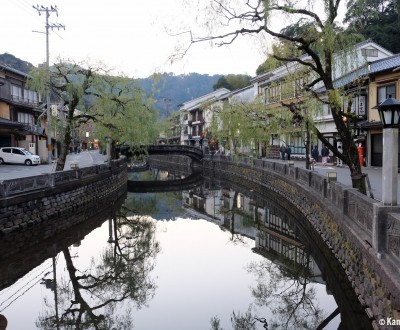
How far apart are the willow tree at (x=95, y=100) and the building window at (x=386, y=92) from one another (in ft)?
57.8

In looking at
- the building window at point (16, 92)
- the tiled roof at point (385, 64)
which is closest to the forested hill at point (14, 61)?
the building window at point (16, 92)

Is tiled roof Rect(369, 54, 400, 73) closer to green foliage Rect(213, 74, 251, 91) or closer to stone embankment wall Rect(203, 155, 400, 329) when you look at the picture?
stone embankment wall Rect(203, 155, 400, 329)

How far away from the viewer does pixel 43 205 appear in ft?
59.3

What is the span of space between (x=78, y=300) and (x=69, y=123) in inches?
530

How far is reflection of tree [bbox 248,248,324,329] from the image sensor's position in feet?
32.5

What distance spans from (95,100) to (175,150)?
25.1 meters

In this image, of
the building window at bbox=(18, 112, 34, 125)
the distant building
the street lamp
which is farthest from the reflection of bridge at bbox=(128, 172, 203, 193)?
the street lamp

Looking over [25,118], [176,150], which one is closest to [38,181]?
[25,118]

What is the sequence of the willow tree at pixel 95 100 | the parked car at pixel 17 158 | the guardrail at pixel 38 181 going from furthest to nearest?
the parked car at pixel 17 158
the willow tree at pixel 95 100
the guardrail at pixel 38 181

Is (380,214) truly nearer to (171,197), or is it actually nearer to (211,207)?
(211,207)

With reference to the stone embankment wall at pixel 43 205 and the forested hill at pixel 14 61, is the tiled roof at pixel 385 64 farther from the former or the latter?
the forested hill at pixel 14 61

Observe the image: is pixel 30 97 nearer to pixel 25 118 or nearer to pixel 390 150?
pixel 25 118

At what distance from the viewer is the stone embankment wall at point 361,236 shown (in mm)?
7121

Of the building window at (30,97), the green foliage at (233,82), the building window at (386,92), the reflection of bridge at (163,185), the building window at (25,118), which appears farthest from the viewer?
the green foliage at (233,82)
